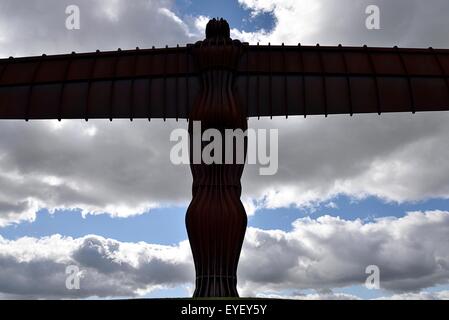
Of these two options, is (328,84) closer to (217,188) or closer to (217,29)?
(217,29)

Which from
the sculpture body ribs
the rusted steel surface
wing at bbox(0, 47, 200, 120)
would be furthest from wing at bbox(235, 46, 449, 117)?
wing at bbox(0, 47, 200, 120)

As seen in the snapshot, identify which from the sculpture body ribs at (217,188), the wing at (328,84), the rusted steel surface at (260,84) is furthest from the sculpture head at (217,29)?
the wing at (328,84)

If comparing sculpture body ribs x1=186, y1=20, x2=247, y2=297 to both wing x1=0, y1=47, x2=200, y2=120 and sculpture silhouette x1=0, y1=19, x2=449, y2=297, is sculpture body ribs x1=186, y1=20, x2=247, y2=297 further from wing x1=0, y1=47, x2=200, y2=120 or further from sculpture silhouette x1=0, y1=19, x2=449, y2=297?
wing x1=0, y1=47, x2=200, y2=120
